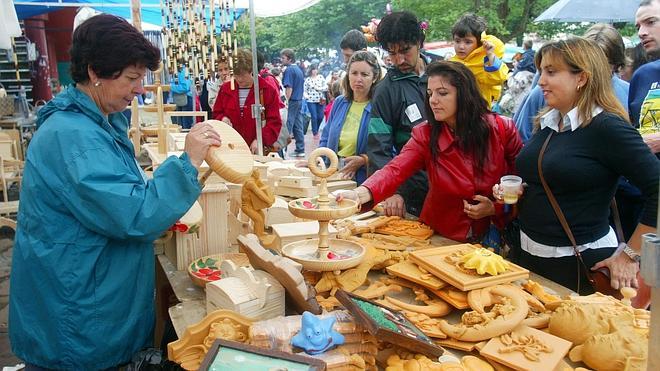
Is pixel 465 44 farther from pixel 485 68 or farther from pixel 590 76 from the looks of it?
pixel 590 76

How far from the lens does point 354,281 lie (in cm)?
174

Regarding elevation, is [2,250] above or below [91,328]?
below

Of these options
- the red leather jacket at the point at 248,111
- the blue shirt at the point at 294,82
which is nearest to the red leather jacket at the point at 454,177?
the red leather jacket at the point at 248,111

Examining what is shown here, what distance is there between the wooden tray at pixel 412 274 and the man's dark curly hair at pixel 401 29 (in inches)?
62.6

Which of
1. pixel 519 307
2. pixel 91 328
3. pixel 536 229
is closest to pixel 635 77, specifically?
pixel 536 229

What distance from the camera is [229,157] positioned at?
1.74 meters

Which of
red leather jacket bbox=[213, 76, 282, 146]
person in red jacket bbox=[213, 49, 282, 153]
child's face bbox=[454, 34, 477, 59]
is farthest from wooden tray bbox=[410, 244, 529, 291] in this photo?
→ red leather jacket bbox=[213, 76, 282, 146]

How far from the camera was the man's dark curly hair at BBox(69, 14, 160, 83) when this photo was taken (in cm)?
157

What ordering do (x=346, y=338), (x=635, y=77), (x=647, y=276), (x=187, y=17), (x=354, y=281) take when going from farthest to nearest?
(x=187, y=17)
(x=635, y=77)
(x=354, y=281)
(x=346, y=338)
(x=647, y=276)

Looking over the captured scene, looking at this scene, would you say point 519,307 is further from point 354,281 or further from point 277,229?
point 277,229

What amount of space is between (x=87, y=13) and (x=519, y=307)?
4557 millimetres

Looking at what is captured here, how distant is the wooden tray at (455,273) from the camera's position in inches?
63.1

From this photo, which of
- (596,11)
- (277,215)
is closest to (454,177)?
(277,215)

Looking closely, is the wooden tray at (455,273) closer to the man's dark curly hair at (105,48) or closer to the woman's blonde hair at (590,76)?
the woman's blonde hair at (590,76)
